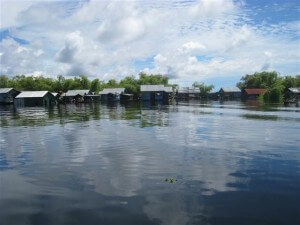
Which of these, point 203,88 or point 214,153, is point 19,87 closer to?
point 203,88

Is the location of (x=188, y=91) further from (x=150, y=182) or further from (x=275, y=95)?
(x=150, y=182)

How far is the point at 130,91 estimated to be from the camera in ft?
454

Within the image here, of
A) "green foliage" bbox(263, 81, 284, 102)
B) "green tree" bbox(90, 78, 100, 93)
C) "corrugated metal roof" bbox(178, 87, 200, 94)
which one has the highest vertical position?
"green tree" bbox(90, 78, 100, 93)

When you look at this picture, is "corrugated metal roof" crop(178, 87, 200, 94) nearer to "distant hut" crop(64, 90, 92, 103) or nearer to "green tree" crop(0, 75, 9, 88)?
"distant hut" crop(64, 90, 92, 103)

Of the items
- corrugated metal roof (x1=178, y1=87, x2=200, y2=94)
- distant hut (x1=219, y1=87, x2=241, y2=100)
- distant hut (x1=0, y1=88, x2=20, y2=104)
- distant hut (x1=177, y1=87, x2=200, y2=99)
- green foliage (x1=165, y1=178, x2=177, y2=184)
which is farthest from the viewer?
corrugated metal roof (x1=178, y1=87, x2=200, y2=94)

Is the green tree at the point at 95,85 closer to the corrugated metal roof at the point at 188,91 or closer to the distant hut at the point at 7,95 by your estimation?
the corrugated metal roof at the point at 188,91

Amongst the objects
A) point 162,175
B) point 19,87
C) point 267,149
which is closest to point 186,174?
point 162,175

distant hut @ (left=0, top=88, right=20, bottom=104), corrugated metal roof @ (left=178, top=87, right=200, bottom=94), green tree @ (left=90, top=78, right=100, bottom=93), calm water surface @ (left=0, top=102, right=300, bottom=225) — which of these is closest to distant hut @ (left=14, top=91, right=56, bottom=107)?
distant hut @ (left=0, top=88, right=20, bottom=104)

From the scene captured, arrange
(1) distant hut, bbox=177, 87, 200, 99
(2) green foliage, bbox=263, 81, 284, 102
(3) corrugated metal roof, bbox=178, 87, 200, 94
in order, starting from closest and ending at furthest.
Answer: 1. (2) green foliage, bbox=263, 81, 284, 102
2. (1) distant hut, bbox=177, 87, 200, 99
3. (3) corrugated metal roof, bbox=178, 87, 200, 94

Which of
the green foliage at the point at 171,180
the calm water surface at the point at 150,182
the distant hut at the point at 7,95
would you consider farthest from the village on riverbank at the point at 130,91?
the green foliage at the point at 171,180

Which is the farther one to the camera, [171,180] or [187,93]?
[187,93]

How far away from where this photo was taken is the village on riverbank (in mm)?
97162

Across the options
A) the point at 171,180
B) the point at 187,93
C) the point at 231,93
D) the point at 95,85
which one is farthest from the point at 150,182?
the point at 187,93

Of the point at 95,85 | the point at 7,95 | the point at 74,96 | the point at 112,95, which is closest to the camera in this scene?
the point at 7,95
